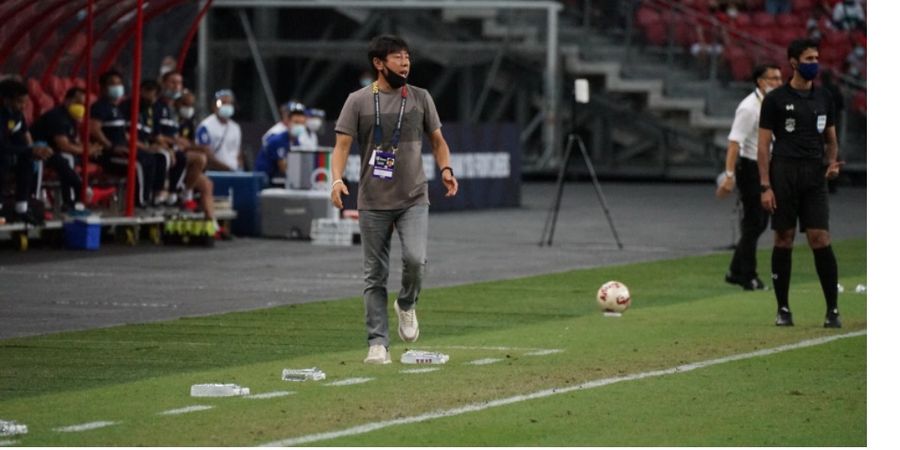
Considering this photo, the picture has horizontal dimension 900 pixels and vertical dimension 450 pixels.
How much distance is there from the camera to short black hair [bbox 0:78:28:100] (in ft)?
74.4

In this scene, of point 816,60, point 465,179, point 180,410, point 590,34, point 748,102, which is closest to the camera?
point 180,410

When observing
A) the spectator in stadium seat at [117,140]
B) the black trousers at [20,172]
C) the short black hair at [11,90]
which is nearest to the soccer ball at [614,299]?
the short black hair at [11,90]

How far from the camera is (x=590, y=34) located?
42281mm

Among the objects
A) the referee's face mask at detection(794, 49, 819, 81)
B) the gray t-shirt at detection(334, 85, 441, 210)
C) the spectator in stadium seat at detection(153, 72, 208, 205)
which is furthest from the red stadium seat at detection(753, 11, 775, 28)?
the gray t-shirt at detection(334, 85, 441, 210)

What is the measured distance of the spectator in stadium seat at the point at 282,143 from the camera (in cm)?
2784

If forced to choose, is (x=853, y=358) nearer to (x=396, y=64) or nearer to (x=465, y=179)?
(x=396, y=64)

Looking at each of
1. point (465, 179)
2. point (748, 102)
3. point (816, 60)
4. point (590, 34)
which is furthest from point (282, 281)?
point (590, 34)

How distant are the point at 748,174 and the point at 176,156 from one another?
9.41 meters

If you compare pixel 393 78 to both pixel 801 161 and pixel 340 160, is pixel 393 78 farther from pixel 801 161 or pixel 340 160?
pixel 801 161

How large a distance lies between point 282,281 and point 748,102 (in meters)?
5.03

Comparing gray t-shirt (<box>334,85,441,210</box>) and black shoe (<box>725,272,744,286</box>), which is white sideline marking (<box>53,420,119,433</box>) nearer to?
gray t-shirt (<box>334,85,441,210</box>)

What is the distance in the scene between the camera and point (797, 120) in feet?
49.3

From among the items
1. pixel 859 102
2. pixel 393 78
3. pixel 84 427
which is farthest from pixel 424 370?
pixel 859 102

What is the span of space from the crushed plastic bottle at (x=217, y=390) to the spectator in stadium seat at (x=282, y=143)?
16.7 metres
